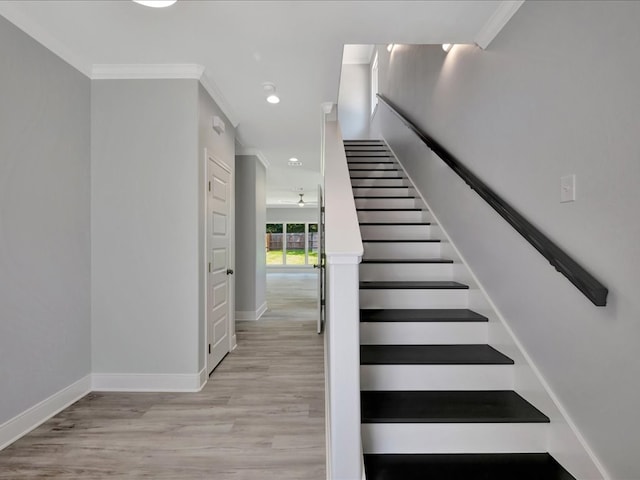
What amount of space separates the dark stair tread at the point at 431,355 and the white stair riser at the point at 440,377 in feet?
0.07

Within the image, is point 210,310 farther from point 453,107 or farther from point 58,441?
point 453,107

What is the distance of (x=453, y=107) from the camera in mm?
2785

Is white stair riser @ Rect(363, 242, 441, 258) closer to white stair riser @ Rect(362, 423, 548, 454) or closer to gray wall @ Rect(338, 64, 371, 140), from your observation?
white stair riser @ Rect(362, 423, 548, 454)

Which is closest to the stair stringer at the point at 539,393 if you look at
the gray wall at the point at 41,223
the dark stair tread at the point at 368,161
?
the dark stair tread at the point at 368,161

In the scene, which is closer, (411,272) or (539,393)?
(539,393)

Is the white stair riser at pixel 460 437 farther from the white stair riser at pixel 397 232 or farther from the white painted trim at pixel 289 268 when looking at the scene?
the white painted trim at pixel 289 268

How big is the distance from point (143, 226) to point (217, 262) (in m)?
0.79

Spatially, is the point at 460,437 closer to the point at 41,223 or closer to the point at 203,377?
the point at 203,377

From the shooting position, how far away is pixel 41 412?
2275 millimetres

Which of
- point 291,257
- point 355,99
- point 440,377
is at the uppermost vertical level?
point 355,99

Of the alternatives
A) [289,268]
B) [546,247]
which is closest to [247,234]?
[546,247]

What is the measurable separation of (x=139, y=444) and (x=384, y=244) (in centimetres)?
216

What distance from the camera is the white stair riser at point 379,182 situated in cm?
407

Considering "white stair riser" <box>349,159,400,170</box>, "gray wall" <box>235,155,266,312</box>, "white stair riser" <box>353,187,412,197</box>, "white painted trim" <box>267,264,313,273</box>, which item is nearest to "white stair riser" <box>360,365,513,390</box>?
"white stair riser" <box>353,187,412,197</box>
